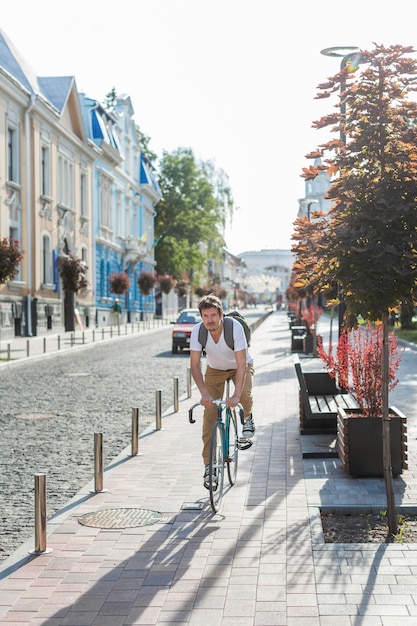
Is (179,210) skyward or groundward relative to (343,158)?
skyward

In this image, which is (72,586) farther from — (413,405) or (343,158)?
(413,405)

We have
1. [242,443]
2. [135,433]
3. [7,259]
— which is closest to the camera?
[242,443]

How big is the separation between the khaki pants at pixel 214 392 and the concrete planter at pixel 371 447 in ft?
3.07

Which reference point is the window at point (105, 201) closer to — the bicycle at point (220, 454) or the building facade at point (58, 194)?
the building facade at point (58, 194)

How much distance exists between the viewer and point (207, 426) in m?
7.01

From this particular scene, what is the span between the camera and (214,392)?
24.0ft

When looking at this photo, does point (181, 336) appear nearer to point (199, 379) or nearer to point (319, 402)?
point (319, 402)

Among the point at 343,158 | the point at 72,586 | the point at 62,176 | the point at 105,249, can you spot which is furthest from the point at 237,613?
the point at 105,249

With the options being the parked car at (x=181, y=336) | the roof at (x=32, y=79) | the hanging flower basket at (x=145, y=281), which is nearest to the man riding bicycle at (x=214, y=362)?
the parked car at (x=181, y=336)

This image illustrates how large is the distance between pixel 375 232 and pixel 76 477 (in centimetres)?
380

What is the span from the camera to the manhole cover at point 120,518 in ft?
20.3

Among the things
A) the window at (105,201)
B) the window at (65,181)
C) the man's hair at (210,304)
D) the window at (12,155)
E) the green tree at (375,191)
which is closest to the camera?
the green tree at (375,191)

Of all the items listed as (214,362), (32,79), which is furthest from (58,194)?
(214,362)

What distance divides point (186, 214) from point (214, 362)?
63.9 meters
